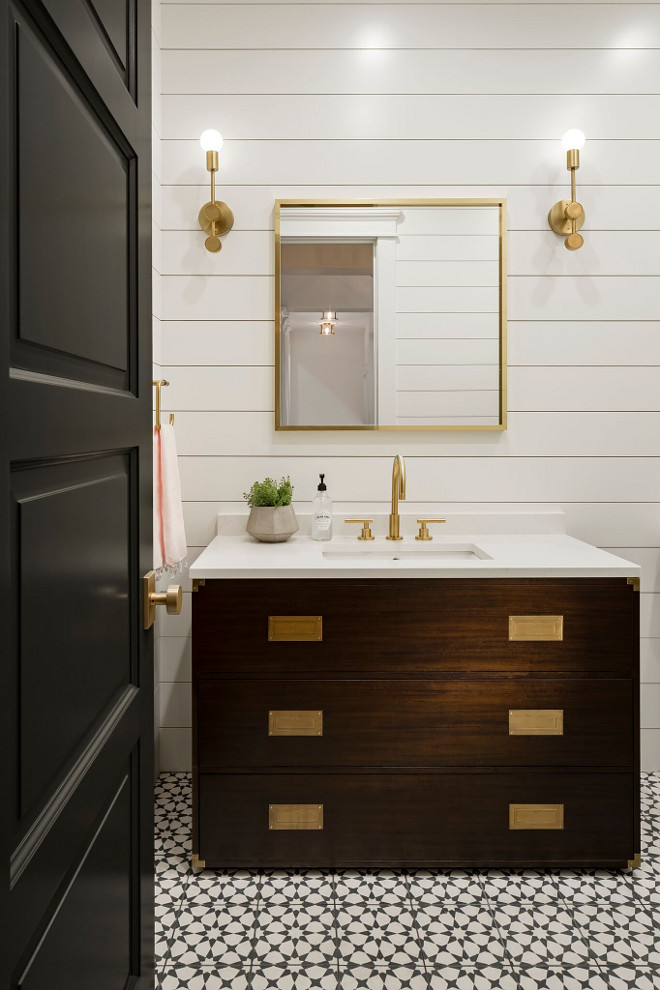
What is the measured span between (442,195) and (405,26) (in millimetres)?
559

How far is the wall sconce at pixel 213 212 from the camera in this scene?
2.21 m

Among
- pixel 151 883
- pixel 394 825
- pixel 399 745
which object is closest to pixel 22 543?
pixel 151 883

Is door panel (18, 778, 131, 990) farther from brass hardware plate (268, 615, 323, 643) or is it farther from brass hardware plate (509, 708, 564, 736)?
brass hardware plate (509, 708, 564, 736)

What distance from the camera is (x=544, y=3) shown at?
89.8 inches

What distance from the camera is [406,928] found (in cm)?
165

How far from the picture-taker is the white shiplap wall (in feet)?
7.45

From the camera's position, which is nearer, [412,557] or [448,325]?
[412,557]

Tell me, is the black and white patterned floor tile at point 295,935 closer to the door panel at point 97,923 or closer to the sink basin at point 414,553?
the door panel at point 97,923

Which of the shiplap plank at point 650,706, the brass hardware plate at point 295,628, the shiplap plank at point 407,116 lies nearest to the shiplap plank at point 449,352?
the shiplap plank at point 407,116

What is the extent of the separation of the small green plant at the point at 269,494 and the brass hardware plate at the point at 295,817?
34.0 inches

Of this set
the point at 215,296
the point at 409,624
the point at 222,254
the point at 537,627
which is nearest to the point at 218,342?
the point at 215,296

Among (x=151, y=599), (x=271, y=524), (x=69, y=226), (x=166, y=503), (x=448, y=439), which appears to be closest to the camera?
(x=69, y=226)

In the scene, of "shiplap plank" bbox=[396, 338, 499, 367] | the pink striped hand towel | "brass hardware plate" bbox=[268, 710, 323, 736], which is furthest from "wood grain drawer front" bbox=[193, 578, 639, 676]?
"shiplap plank" bbox=[396, 338, 499, 367]

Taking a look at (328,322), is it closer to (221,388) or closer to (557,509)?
(221,388)
